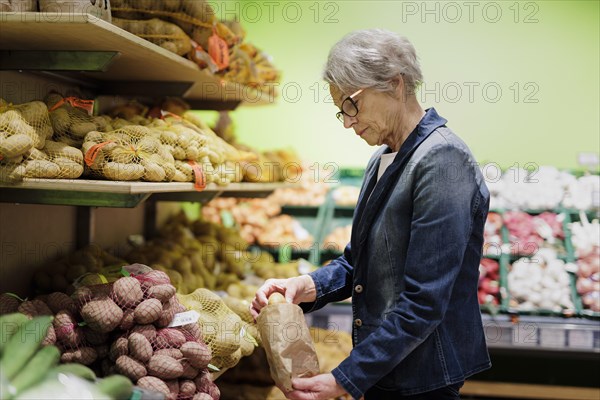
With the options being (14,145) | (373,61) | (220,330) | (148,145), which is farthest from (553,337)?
(14,145)

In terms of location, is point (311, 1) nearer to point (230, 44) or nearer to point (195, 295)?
point (230, 44)

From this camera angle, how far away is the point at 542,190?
4.83m

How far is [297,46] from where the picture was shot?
19.6ft

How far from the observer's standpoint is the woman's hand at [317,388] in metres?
1.92

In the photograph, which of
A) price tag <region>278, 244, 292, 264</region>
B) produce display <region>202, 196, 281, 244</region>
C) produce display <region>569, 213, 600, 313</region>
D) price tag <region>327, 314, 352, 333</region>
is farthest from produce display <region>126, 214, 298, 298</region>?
produce display <region>569, 213, 600, 313</region>

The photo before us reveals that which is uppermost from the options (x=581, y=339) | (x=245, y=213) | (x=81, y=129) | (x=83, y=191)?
(x=81, y=129)

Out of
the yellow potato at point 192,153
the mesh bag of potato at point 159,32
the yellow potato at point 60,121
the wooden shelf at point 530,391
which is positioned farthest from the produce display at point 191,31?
the wooden shelf at point 530,391

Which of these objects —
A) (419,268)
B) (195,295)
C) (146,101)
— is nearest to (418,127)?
(419,268)

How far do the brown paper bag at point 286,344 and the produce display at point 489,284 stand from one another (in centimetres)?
240

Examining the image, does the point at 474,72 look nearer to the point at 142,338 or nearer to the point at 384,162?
the point at 384,162

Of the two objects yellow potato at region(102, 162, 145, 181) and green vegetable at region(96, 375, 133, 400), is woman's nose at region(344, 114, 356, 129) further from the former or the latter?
green vegetable at region(96, 375, 133, 400)

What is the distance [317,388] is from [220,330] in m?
0.68

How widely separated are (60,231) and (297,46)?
11.4 feet

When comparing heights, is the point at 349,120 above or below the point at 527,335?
above
